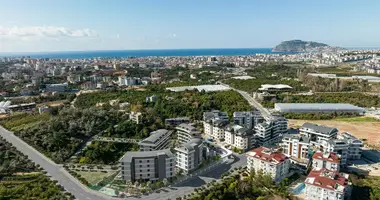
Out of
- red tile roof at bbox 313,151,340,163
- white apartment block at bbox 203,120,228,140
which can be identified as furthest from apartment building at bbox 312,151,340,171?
white apartment block at bbox 203,120,228,140

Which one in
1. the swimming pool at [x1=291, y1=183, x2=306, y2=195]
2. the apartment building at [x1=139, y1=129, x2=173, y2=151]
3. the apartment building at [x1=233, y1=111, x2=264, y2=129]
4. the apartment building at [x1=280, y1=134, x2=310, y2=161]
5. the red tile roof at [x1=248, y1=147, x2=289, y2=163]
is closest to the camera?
the swimming pool at [x1=291, y1=183, x2=306, y2=195]

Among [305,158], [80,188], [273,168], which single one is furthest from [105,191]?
[305,158]

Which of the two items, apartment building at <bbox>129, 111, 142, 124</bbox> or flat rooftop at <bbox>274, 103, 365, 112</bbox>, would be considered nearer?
apartment building at <bbox>129, 111, 142, 124</bbox>

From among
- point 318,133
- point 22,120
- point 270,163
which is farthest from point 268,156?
point 22,120

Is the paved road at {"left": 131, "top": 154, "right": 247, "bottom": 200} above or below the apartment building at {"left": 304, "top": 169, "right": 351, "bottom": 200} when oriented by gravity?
below

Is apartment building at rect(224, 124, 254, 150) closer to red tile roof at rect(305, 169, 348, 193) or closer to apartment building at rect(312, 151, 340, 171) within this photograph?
apartment building at rect(312, 151, 340, 171)

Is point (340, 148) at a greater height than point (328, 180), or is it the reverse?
point (340, 148)

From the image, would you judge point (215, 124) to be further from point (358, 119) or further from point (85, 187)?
point (358, 119)
